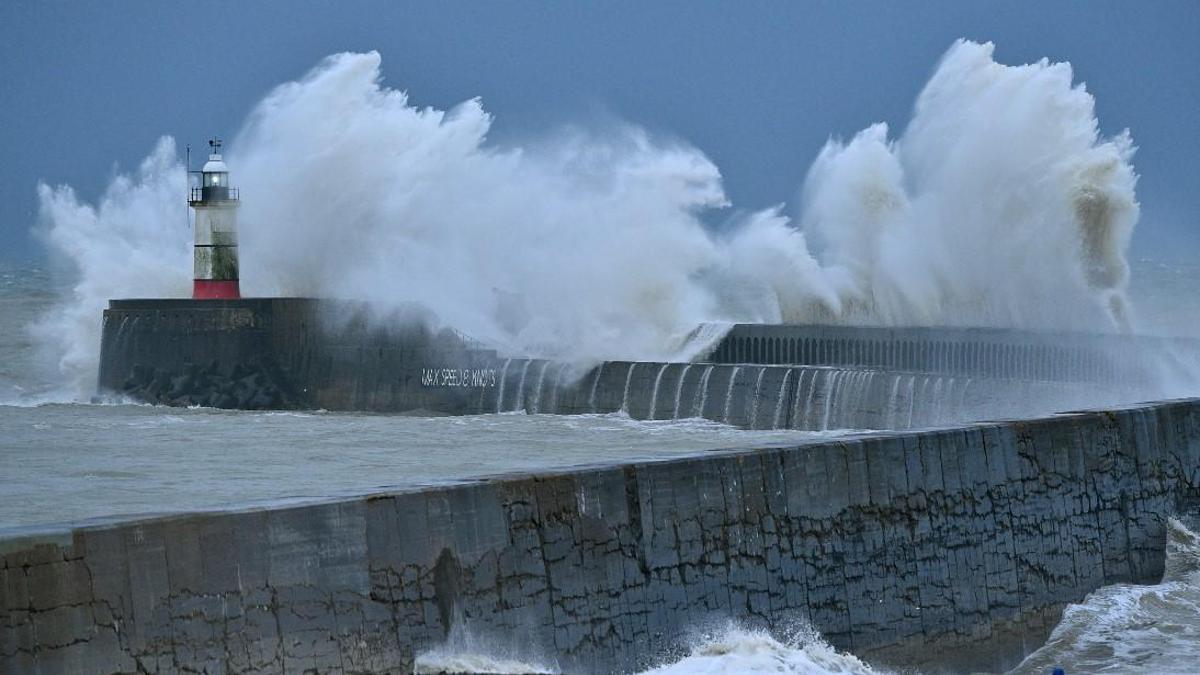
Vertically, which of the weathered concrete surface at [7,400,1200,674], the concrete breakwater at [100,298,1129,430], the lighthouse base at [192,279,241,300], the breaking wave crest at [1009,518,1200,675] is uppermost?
the lighthouse base at [192,279,241,300]

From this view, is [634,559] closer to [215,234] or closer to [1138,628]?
[1138,628]

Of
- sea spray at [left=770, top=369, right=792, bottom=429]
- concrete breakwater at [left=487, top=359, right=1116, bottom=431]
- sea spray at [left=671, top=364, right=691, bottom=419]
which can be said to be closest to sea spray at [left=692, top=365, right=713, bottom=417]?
concrete breakwater at [left=487, top=359, right=1116, bottom=431]

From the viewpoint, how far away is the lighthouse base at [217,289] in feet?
78.2

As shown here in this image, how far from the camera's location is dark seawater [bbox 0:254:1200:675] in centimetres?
620

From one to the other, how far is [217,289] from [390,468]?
35.8 feet

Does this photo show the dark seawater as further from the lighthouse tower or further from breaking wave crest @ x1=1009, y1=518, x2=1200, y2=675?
the lighthouse tower

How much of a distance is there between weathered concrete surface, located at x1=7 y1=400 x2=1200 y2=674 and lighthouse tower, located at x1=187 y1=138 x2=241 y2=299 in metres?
17.1

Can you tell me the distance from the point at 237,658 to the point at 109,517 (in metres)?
0.55

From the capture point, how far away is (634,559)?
238 inches

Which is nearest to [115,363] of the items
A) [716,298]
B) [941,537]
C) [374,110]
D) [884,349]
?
[374,110]

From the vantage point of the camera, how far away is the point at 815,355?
19.0m

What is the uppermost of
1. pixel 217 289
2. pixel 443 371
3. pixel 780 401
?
pixel 217 289

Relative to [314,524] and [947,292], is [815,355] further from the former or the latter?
[314,524]

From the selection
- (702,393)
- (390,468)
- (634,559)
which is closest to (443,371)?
(702,393)
